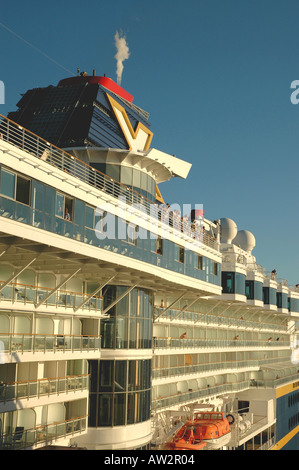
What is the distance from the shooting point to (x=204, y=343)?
55406 millimetres

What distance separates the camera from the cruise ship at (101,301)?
25.4 metres

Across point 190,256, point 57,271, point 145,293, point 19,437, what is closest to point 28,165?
point 57,271

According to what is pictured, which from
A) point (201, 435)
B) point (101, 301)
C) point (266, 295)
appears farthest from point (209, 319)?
point (101, 301)

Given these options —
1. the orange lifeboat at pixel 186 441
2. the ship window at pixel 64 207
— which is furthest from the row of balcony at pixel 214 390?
the ship window at pixel 64 207

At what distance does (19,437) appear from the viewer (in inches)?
1082

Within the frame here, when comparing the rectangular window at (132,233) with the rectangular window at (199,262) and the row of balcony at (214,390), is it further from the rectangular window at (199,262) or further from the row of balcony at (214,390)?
the row of balcony at (214,390)

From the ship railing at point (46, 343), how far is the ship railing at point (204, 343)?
11.6 m

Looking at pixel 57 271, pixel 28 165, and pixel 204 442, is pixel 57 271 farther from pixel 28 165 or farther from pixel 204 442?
pixel 204 442

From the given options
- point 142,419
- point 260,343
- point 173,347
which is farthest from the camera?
point 260,343

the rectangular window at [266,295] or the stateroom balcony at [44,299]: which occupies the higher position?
the rectangular window at [266,295]

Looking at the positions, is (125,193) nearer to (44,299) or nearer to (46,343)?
(44,299)

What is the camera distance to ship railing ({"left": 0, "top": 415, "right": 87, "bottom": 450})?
26.8m

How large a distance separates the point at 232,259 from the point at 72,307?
3058 centimetres

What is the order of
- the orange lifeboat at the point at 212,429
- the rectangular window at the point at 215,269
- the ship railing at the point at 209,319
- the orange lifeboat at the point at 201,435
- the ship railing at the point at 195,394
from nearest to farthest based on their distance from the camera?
1. the orange lifeboat at the point at 201,435
2. the orange lifeboat at the point at 212,429
3. the ship railing at the point at 195,394
4. the rectangular window at the point at 215,269
5. the ship railing at the point at 209,319
